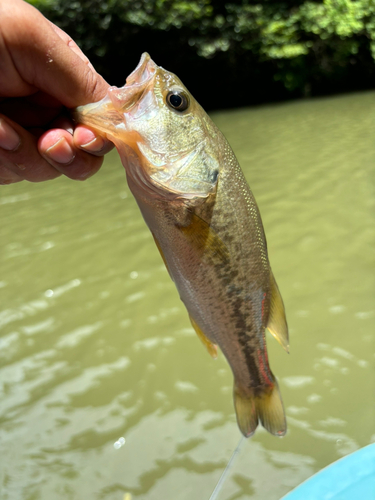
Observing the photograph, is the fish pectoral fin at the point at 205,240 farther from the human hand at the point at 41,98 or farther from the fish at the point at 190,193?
the human hand at the point at 41,98

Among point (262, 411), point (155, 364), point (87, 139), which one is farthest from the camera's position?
point (155, 364)

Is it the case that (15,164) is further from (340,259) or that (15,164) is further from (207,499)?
(340,259)

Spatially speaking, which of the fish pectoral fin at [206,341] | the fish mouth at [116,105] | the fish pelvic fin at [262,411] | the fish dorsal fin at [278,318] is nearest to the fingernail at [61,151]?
the fish mouth at [116,105]

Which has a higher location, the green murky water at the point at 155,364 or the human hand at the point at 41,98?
the human hand at the point at 41,98

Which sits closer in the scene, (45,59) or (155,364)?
(45,59)

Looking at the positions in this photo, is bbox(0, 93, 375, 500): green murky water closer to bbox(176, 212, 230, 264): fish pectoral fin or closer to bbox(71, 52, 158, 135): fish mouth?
bbox(176, 212, 230, 264): fish pectoral fin

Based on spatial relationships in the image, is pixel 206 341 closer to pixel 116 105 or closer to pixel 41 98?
pixel 116 105

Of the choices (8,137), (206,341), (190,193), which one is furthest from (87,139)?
(206,341)
